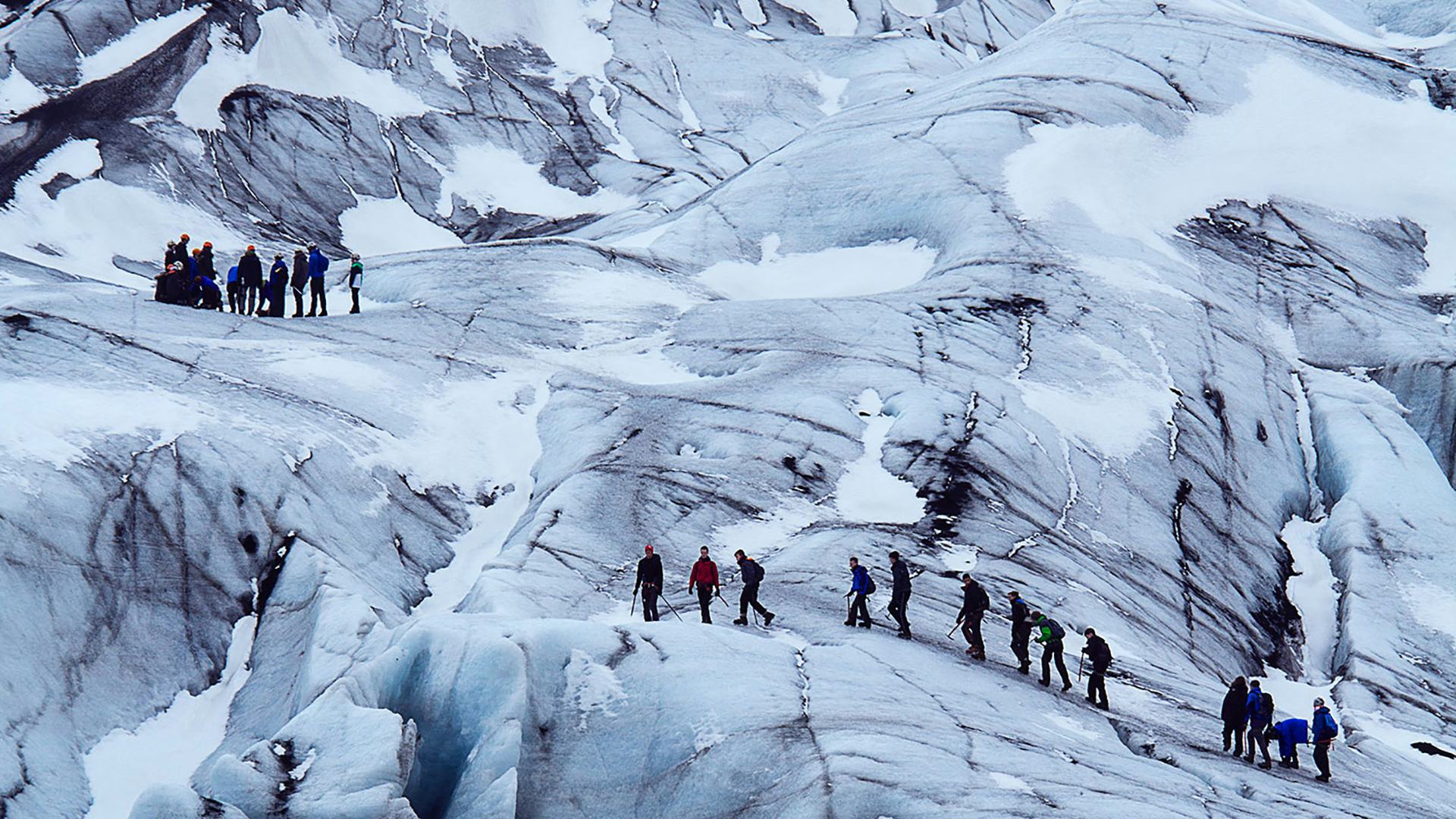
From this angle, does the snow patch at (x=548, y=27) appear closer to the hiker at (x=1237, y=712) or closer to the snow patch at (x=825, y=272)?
the snow patch at (x=825, y=272)

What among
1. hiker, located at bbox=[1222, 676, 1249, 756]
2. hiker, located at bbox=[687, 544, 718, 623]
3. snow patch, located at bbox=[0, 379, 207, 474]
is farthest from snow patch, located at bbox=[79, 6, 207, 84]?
hiker, located at bbox=[1222, 676, 1249, 756]

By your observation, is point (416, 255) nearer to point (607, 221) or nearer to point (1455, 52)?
point (607, 221)

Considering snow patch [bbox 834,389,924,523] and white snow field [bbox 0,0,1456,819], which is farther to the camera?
snow patch [bbox 834,389,924,523]

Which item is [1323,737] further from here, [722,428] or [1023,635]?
[722,428]

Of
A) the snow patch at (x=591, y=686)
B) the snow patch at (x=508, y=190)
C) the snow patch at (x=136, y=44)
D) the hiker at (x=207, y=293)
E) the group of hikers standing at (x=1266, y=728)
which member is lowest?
the snow patch at (x=508, y=190)

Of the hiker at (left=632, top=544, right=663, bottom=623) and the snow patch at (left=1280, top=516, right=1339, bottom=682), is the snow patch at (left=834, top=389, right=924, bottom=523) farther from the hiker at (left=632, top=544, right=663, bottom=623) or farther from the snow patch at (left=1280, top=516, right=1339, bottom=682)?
the snow patch at (left=1280, top=516, right=1339, bottom=682)

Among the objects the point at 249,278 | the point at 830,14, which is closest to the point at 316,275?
the point at 249,278

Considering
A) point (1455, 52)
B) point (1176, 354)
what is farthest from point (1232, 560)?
point (1455, 52)

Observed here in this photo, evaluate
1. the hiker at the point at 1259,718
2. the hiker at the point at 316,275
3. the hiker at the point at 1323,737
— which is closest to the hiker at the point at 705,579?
the hiker at the point at 1259,718
